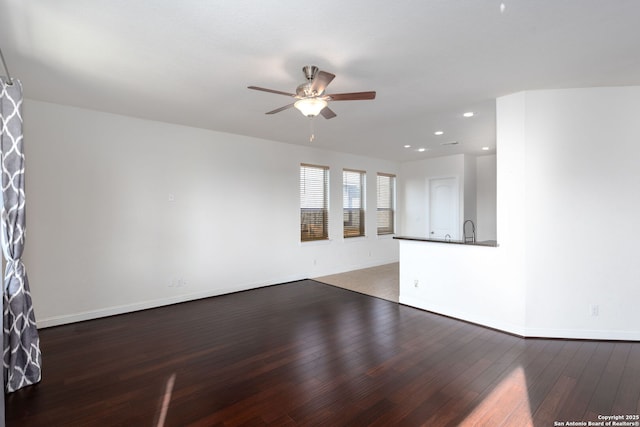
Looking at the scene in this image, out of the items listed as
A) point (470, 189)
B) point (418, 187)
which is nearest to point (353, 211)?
point (418, 187)

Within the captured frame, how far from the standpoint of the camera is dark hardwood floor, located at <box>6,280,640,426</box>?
207 centimetres

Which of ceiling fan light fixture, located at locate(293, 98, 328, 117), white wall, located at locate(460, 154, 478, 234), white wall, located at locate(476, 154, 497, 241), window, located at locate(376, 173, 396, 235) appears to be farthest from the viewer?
window, located at locate(376, 173, 396, 235)

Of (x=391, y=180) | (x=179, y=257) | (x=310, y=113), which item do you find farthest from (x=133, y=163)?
(x=391, y=180)

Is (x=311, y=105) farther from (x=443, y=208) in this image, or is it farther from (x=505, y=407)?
(x=443, y=208)

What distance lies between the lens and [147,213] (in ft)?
14.0

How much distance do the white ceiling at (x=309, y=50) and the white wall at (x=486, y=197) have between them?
11.9 ft

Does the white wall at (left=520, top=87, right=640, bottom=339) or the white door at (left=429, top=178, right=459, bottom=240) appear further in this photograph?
the white door at (left=429, top=178, right=459, bottom=240)

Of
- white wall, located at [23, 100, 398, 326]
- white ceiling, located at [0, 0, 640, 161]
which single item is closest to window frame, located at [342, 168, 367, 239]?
white wall, located at [23, 100, 398, 326]

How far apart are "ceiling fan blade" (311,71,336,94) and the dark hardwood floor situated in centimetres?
236

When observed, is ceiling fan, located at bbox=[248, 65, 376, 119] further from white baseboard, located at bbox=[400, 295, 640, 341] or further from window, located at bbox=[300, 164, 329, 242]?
window, located at bbox=[300, 164, 329, 242]

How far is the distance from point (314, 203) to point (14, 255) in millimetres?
4589

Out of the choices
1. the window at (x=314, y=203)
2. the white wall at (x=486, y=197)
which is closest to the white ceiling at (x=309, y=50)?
the window at (x=314, y=203)

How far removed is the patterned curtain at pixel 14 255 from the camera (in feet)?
7.58

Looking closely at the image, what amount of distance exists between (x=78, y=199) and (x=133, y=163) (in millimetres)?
781
